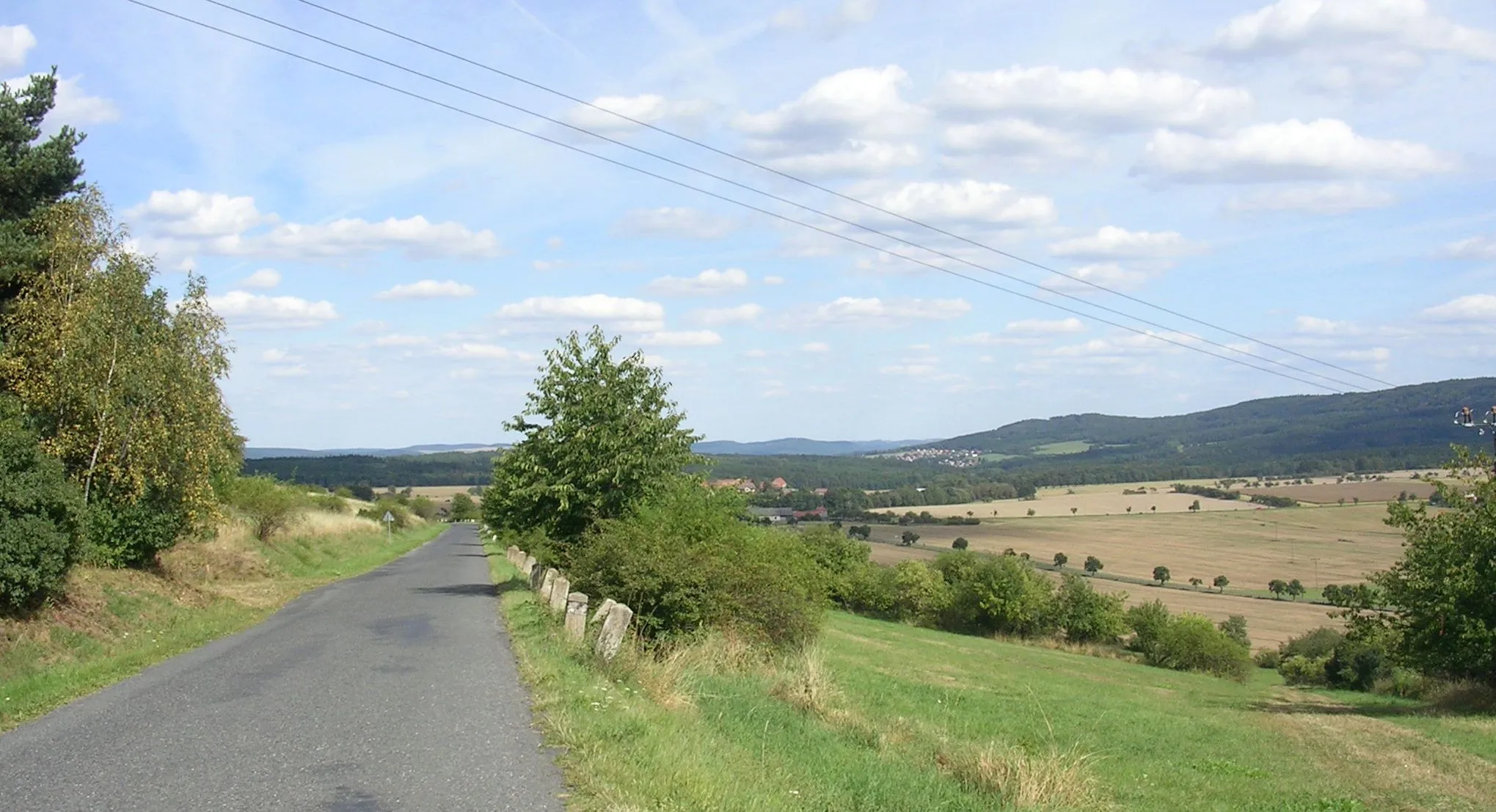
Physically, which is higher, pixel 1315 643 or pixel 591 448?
pixel 591 448

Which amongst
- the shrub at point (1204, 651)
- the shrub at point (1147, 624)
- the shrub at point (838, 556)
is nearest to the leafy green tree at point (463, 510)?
the shrub at point (838, 556)

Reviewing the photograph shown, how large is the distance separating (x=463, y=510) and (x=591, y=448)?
406ft

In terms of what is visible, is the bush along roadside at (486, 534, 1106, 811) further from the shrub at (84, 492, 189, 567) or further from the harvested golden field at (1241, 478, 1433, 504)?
the harvested golden field at (1241, 478, 1433, 504)

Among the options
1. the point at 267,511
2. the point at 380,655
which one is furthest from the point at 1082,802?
the point at 267,511

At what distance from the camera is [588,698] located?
10422 millimetres

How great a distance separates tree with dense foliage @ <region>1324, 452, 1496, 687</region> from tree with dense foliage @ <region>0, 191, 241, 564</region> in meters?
27.5

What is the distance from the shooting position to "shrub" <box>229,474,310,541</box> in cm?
4134

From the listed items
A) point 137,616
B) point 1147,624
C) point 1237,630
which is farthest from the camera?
point 1147,624

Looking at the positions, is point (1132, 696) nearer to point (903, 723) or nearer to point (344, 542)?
point (903, 723)

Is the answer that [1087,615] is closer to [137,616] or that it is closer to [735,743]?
[137,616]

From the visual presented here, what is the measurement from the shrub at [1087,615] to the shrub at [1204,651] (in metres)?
5.65

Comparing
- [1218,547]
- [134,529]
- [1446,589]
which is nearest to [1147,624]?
[1218,547]

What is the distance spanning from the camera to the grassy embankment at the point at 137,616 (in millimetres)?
12492

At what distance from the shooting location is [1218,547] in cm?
9694
